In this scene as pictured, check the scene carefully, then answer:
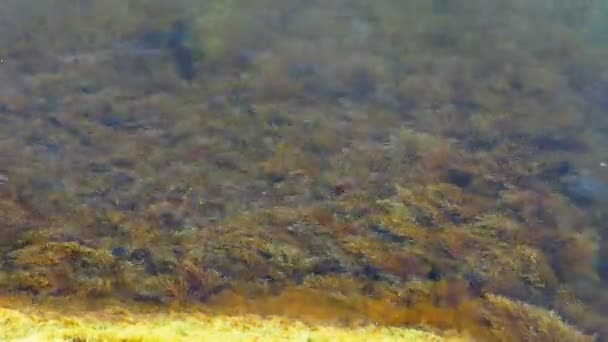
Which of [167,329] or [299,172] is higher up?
[299,172]

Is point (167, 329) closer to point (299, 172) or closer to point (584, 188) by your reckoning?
point (299, 172)

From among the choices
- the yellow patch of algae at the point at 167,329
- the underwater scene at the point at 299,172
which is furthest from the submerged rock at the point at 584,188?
the yellow patch of algae at the point at 167,329

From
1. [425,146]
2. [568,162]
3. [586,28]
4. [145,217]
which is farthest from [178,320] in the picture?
[586,28]

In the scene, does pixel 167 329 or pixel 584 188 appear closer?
pixel 167 329

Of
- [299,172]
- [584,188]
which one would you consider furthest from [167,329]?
[584,188]

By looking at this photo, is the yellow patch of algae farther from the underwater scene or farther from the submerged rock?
the submerged rock

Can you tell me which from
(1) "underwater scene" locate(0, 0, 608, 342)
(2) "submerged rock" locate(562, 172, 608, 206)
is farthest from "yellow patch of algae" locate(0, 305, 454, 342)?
(2) "submerged rock" locate(562, 172, 608, 206)

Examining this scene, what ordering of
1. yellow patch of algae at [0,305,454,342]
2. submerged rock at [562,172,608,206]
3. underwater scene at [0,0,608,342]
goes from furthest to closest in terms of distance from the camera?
submerged rock at [562,172,608,206] < underwater scene at [0,0,608,342] < yellow patch of algae at [0,305,454,342]

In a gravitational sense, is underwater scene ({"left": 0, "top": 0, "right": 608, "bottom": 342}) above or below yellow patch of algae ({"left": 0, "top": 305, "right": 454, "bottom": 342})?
above
